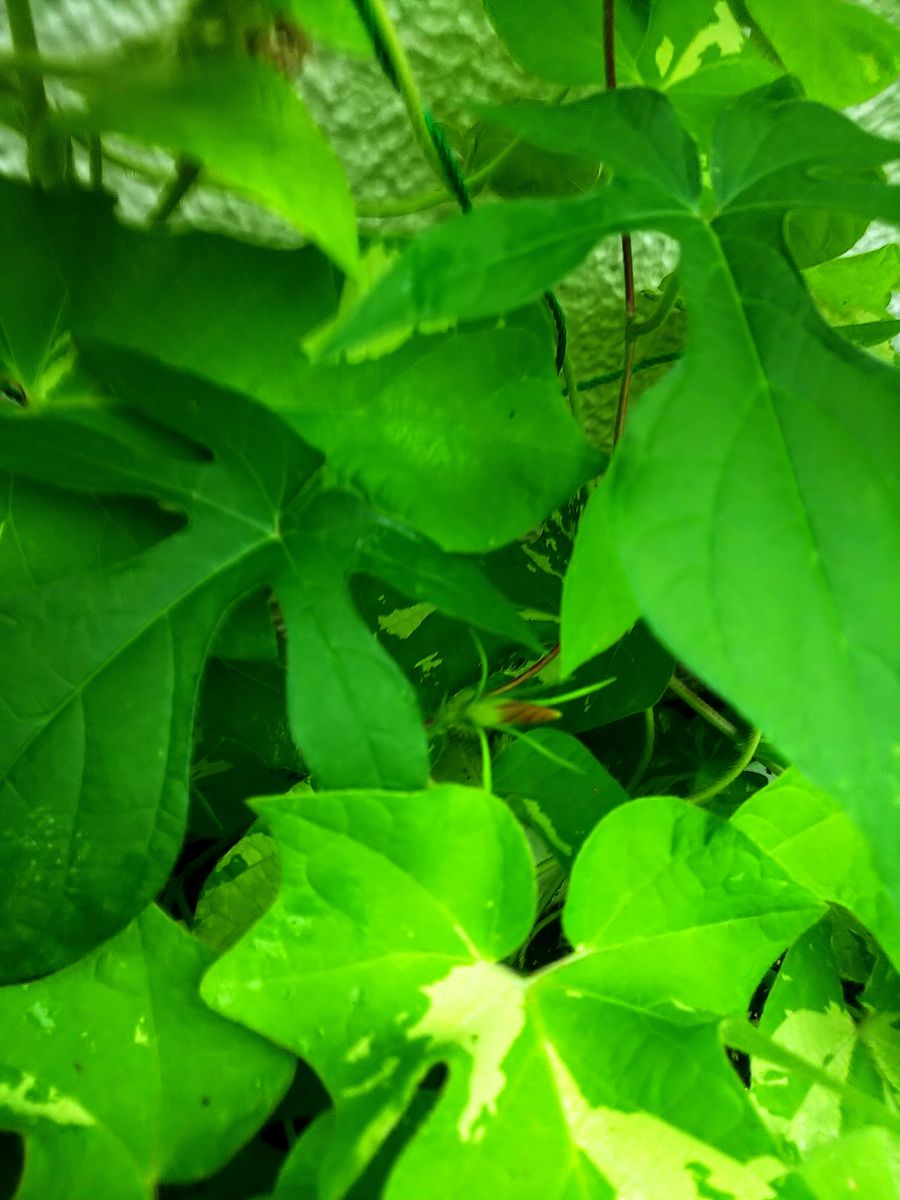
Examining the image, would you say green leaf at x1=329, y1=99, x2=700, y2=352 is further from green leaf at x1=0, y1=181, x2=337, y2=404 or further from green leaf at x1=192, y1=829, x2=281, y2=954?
green leaf at x1=192, y1=829, x2=281, y2=954

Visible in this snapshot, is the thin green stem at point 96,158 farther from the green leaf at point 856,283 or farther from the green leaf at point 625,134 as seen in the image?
A: the green leaf at point 856,283

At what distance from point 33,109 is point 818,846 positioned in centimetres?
49

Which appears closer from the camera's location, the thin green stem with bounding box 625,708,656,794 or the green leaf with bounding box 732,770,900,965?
the green leaf with bounding box 732,770,900,965

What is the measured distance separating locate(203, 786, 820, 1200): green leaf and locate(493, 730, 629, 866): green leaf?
7 cm

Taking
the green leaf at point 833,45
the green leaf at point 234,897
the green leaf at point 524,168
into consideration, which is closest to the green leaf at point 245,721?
the green leaf at point 234,897

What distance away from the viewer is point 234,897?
417mm

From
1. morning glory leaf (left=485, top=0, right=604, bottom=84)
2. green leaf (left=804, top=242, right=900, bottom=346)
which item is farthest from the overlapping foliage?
green leaf (left=804, top=242, right=900, bottom=346)

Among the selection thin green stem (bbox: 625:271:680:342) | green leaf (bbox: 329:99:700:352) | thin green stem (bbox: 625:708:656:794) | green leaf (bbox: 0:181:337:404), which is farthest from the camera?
thin green stem (bbox: 625:708:656:794)

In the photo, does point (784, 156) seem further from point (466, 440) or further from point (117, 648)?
point (117, 648)

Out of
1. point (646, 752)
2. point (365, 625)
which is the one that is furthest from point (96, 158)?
point (646, 752)

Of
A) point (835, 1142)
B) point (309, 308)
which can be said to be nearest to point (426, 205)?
point (309, 308)

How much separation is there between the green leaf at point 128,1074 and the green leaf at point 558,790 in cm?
17

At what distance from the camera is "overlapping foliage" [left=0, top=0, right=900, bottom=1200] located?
0.29 meters

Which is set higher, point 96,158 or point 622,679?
point 96,158
